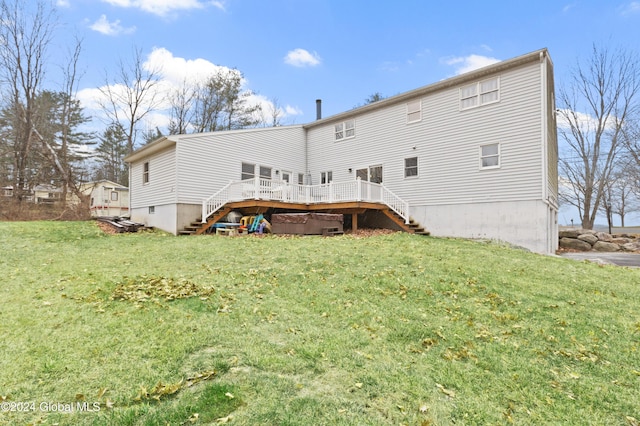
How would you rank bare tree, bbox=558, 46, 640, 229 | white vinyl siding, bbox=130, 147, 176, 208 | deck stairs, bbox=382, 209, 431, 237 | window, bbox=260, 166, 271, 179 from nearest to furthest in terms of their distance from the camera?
1. deck stairs, bbox=382, 209, 431, 237
2. white vinyl siding, bbox=130, 147, 176, 208
3. window, bbox=260, 166, 271, 179
4. bare tree, bbox=558, 46, 640, 229

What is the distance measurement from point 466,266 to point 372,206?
6.76 meters

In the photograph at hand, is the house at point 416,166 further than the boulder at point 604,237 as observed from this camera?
No

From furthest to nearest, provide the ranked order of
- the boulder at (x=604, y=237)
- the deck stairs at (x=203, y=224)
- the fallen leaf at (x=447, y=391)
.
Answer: the boulder at (x=604, y=237)
the deck stairs at (x=203, y=224)
the fallen leaf at (x=447, y=391)

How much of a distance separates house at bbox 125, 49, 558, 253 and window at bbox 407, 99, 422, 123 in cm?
4

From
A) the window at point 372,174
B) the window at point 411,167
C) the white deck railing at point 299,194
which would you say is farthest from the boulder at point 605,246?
the window at point 372,174

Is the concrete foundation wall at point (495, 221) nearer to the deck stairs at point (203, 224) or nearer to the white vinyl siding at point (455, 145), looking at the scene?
the white vinyl siding at point (455, 145)

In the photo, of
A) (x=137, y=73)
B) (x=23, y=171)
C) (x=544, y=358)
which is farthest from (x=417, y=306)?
(x=137, y=73)

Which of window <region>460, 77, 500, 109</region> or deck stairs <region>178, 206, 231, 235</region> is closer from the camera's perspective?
window <region>460, 77, 500, 109</region>

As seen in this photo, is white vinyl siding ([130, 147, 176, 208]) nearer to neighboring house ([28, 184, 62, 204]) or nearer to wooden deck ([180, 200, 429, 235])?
wooden deck ([180, 200, 429, 235])

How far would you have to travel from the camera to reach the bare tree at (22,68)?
19.1m

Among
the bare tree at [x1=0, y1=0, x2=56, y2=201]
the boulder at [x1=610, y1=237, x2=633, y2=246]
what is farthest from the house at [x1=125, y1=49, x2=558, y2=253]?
the bare tree at [x1=0, y1=0, x2=56, y2=201]

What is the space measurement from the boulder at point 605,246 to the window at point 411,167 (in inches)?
378

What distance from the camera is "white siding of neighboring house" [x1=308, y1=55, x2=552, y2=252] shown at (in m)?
11.4

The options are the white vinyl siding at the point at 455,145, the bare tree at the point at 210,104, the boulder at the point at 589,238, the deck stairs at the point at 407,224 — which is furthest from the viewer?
the bare tree at the point at 210,104
